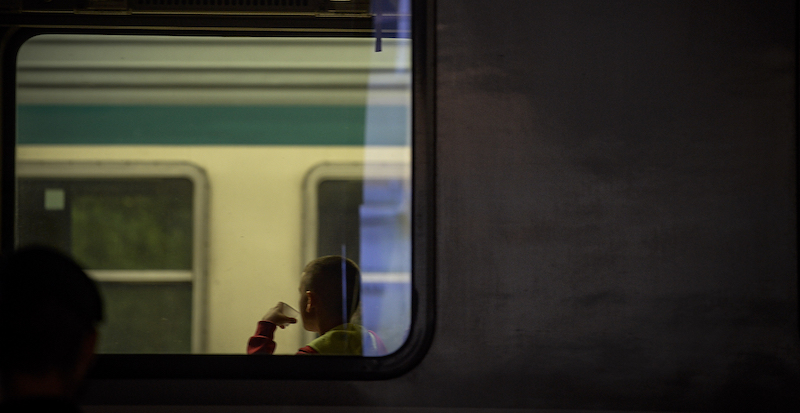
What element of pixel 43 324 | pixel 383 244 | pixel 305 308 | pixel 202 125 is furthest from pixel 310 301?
pixel 43 324

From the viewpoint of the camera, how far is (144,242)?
247cm

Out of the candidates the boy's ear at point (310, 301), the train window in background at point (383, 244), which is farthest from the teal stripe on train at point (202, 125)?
the boy's ear at point (310, 301)

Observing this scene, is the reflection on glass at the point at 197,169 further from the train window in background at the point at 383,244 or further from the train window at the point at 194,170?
the train window in background at the point at 383,244

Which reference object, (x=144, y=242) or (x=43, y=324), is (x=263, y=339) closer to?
(x=144, y=242)

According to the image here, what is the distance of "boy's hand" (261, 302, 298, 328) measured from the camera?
2.16 m

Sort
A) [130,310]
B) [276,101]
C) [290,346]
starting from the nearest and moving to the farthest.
A: [290,346] < [130,310] < [276,101]

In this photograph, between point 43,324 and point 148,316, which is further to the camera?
point 148,316

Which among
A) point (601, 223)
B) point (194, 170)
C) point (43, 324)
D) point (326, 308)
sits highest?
point (194, 170)

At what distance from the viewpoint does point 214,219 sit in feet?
8.16

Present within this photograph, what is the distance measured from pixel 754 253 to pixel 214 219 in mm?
1860

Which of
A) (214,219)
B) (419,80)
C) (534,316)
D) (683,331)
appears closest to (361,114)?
(214,219)

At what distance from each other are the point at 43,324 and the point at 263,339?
113 cm

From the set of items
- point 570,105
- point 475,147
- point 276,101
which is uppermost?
point 276,101

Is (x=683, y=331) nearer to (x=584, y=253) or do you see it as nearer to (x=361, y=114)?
(x=584, y=253)
